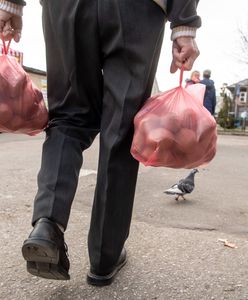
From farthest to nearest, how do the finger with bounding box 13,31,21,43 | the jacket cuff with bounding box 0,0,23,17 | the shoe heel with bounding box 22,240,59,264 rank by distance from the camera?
the finger with bounding box 13,31,21,43, the jacket cuff with bounding box 0,0,23,17, the shoe heel with bounding box 22,240,59,264

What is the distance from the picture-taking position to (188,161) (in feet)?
5.79

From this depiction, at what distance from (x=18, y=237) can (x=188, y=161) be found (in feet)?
4.45

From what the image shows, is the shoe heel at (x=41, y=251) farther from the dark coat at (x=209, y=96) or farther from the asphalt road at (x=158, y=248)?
the dark coat at (x=209, y=96)

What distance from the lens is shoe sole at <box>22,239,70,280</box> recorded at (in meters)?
1.56

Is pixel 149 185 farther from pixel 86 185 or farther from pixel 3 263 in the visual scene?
pixel 3 263

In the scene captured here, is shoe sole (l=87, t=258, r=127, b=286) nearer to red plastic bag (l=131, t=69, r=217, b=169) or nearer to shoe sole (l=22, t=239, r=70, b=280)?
shoe sole (l=22, t=239, r=70, b=280)

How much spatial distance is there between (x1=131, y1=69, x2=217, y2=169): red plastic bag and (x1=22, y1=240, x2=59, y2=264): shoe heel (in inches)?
19.4

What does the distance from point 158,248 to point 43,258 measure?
1.06 m

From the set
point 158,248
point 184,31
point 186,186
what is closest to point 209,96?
point 186,186

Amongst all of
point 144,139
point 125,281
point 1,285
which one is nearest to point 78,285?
point 125,281

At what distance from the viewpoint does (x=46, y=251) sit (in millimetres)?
1558

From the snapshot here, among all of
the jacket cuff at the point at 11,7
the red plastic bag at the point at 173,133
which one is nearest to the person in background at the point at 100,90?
the jacket cuff at the point at 11,7

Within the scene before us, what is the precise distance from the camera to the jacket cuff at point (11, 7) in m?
1.91

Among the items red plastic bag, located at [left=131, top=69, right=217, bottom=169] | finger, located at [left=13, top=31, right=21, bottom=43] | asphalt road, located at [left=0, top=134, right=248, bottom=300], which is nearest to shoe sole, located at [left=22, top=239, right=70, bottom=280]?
asphalt road, located at [left=0, top=134, right=248, bottom=300]
